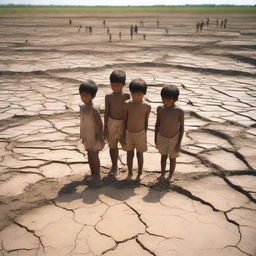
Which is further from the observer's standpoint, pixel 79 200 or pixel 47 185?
pixel 47 185

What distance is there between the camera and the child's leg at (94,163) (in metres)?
2.33

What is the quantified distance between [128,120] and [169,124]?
299mm

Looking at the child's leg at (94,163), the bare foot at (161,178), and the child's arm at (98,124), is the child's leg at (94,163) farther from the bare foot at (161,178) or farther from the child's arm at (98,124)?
the bare foot at (161,178)

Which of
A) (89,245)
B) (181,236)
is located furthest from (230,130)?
(89,245)

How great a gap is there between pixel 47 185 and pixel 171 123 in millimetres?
1044

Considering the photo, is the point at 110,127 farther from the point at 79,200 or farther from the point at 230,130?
the point at 230,130

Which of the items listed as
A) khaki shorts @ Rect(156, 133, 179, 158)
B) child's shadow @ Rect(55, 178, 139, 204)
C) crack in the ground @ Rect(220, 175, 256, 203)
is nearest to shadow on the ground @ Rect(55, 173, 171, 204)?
child's shadow @ Rect(55, 178, 139, 204)

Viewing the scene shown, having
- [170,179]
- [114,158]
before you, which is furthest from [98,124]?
[170,179]

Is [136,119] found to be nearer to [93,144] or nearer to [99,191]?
[93,144]

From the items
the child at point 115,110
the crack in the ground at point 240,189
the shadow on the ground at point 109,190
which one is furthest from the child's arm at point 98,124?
the crack in the ground at point 240,189

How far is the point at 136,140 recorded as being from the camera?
7.55ft

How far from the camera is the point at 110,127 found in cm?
238

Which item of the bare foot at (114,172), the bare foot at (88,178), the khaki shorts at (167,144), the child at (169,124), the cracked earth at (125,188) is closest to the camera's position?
the cracked earth at (125,188)

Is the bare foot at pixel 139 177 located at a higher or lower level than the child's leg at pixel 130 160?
lower
